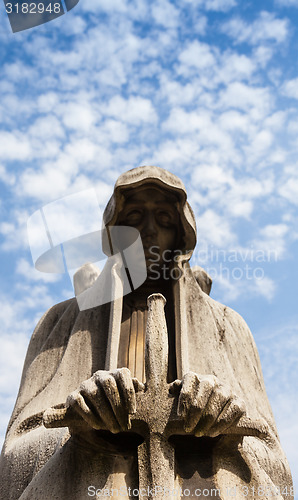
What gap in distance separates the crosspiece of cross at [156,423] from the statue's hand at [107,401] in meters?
0.10

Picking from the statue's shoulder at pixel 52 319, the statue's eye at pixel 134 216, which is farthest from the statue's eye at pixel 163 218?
the statue's shoulder at pixel 52 319

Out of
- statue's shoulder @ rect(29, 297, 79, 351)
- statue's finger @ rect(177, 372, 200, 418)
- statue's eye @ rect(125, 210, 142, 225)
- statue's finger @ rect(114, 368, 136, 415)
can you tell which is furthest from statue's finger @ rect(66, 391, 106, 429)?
statue's eye @ rect(125, 210, 142, 225)

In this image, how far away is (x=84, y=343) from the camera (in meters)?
4.65

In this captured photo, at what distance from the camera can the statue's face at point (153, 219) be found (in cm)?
503

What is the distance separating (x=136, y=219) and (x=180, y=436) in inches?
91.3

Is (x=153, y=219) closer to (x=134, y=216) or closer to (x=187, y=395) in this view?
(x=134, y=216)

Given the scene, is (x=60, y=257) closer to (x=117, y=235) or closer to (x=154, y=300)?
(x=117, y=235)

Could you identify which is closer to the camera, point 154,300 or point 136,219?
point 154,300

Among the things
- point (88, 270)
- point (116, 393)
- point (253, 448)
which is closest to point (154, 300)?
point (116, 393)

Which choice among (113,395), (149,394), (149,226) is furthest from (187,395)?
(149,226)

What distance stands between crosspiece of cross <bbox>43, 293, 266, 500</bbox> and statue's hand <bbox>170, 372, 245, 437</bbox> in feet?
0.29

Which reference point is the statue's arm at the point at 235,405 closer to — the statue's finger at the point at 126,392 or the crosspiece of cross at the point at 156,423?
the crosspiece of cross at the point at 156,423

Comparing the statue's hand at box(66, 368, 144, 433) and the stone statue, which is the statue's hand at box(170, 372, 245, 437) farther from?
the statue's hand at box(66, 368, 144, 433)

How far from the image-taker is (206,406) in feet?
9.43
